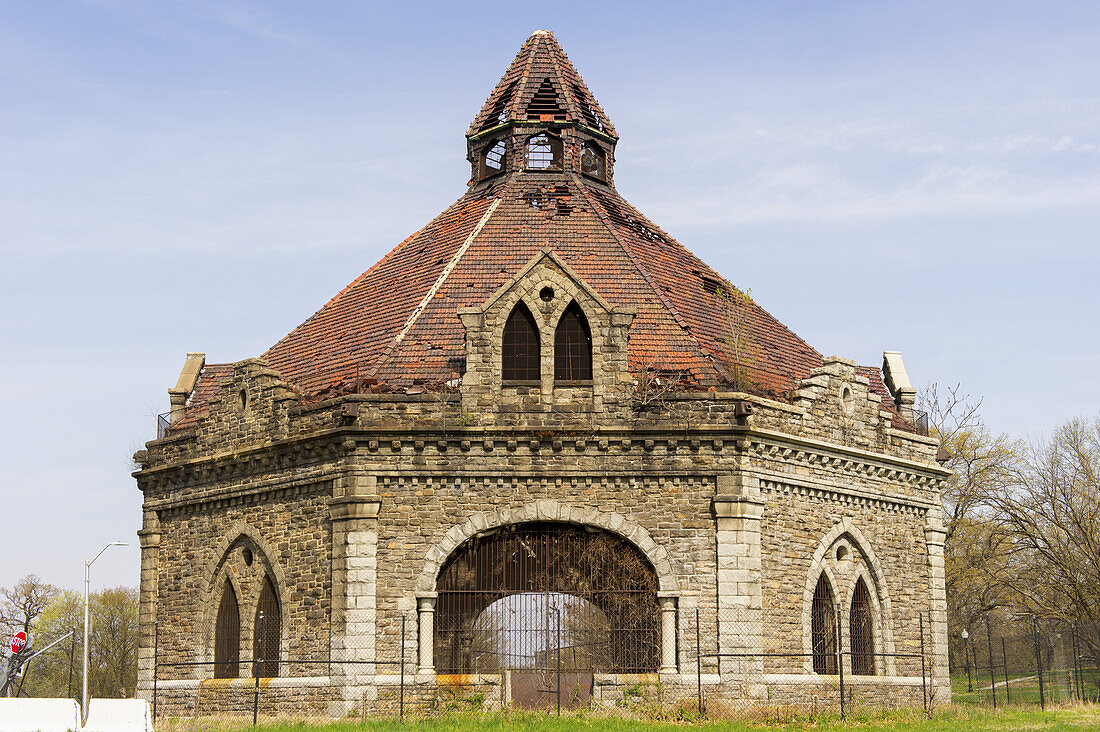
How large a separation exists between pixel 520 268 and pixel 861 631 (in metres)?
10.3

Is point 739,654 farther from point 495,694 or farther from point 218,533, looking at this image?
point 218,533

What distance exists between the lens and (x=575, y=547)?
2173 cm

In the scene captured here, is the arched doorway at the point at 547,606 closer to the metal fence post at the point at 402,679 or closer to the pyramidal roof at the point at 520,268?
the metal fence post at the point at 402,679

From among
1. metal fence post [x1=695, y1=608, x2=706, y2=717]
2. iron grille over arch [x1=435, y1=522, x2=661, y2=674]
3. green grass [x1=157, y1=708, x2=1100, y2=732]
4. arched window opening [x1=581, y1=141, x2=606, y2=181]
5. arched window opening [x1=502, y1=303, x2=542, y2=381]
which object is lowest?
green grass [x1=157, y1=708, x2=1100, y2=732]

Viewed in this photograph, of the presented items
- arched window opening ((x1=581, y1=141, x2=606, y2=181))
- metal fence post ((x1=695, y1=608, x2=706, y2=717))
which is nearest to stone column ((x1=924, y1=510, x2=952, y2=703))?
metal fence post ((x1=695, y1=608, x2=706, y2=717))

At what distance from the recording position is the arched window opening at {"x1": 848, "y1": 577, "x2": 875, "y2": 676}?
24.0 meters

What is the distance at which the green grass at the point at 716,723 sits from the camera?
17922mm

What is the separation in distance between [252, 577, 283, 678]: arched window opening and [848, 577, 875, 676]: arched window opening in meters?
11.2

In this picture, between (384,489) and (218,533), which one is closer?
(384,489)

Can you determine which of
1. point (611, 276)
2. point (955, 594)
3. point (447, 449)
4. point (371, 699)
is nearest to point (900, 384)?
point (611, 276)

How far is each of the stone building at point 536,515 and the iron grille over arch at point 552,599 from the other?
4 centimetres

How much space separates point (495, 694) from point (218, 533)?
279 inches

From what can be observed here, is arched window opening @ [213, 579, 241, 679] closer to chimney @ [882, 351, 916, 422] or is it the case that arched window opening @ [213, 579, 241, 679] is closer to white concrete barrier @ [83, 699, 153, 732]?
white concrete barrier @ [83, 699, 153, 732]

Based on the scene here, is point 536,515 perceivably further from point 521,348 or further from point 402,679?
point 402,679
